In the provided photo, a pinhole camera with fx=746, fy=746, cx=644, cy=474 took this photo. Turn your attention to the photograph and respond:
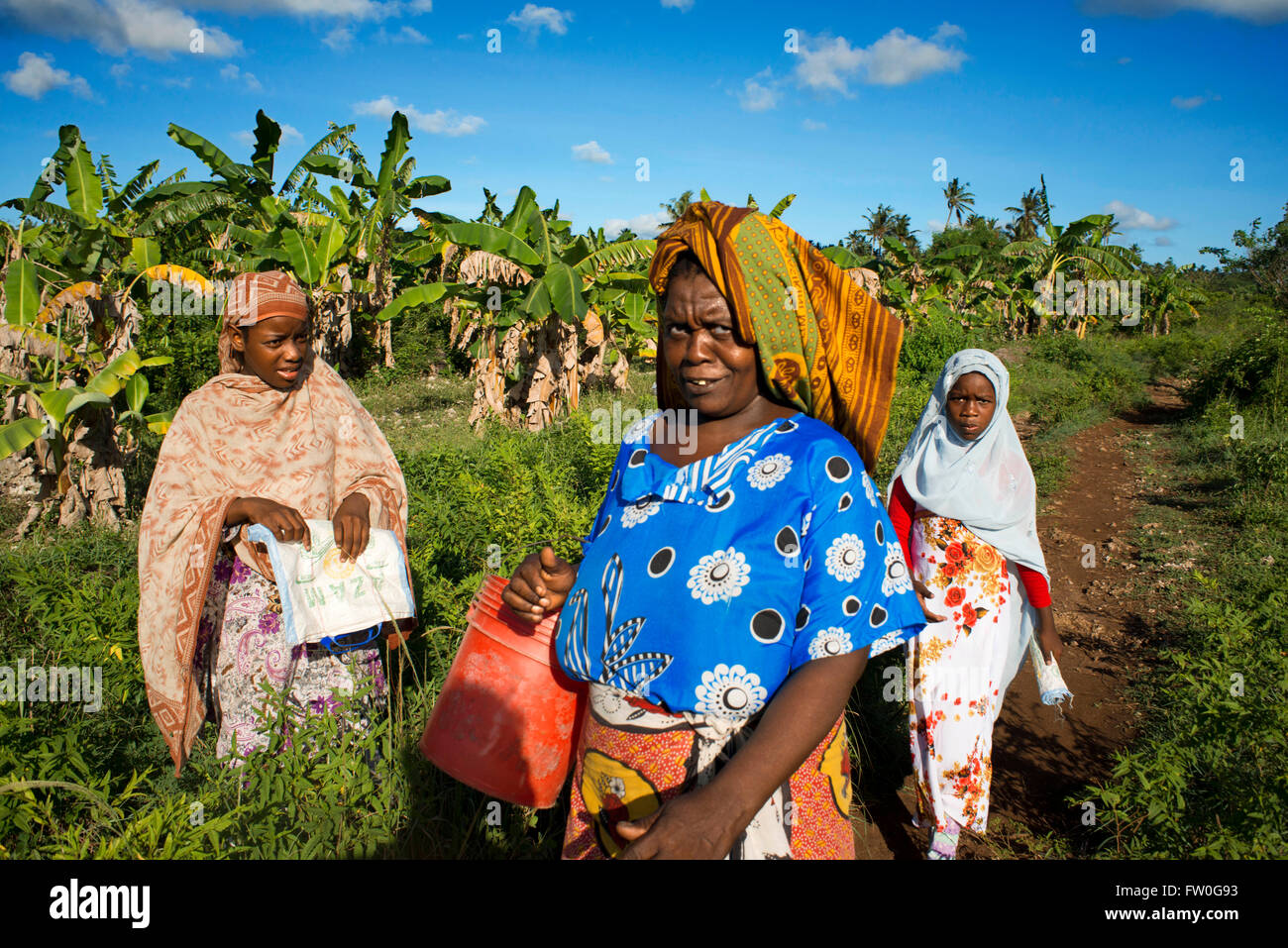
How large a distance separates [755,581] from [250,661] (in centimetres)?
201

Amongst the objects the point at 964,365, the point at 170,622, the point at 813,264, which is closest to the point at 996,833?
the point at 964,365

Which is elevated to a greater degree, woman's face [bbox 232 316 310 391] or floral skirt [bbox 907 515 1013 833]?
woman's face [bbox 232 316 310 391]

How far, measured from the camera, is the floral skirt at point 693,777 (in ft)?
4.21

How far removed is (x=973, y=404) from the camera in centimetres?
298

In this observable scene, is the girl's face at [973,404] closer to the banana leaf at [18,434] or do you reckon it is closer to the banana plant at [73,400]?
the banana leaf at [18,434]

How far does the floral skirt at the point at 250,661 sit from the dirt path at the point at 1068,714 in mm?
2190

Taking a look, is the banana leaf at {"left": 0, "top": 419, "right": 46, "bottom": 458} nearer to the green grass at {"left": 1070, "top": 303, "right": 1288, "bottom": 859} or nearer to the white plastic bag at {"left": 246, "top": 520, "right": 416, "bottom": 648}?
the white plastic bag at {"left": 246, "top": 520, "right": 416, "bottom": 648}

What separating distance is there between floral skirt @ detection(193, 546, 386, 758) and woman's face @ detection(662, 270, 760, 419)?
1.66 m

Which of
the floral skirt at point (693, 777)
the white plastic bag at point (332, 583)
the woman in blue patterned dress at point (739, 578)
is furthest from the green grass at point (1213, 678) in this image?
the white plastic bag at point (332, 583)

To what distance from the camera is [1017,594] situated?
3.00 m

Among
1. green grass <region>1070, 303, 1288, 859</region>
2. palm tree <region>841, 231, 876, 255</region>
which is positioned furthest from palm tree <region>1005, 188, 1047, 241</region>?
green grass <region>1070, 303, 1288, 859</region>

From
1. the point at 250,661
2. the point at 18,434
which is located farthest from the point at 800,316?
the point at 18,434

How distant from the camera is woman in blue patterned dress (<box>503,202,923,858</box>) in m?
1.18
